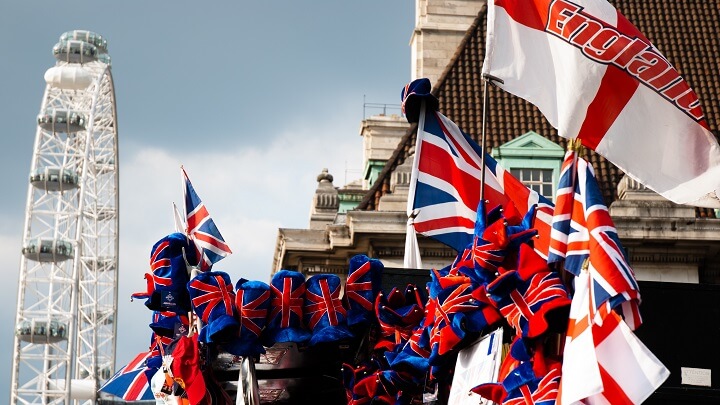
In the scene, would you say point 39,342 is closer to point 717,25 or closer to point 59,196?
point 59,196

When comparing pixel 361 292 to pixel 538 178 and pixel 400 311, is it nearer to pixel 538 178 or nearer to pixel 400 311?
pixel 400 311

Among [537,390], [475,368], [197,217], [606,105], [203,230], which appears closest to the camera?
[537,390]

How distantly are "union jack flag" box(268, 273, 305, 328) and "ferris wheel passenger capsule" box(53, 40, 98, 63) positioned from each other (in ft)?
225

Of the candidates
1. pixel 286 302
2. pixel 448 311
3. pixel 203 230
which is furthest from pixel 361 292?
pixel 203 230

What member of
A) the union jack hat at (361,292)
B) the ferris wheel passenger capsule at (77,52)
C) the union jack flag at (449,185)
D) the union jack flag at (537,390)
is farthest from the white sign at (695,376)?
the ferris wheel passenger capsule at (77,52)

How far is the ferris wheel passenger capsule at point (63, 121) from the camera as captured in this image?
76.1 meters

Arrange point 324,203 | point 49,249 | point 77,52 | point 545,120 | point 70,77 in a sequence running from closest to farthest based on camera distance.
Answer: point 545,120 → point 324,203 → point 49,249 → point 70,77 → point 77,52

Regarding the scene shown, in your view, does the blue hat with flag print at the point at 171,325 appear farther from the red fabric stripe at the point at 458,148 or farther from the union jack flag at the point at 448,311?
the union jack flag at the point at 448,311

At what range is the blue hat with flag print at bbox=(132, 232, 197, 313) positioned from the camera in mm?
13492

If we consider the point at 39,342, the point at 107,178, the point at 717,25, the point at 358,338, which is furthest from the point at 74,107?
the point at 358,338

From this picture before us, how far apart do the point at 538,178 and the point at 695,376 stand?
18.9 m

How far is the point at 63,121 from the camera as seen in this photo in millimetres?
76312

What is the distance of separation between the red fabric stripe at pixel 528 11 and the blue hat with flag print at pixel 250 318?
326 cm

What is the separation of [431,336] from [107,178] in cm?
6947
